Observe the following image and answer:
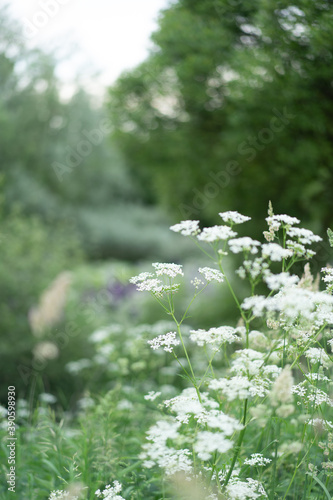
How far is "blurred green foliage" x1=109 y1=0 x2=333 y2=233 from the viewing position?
4266 millimetres

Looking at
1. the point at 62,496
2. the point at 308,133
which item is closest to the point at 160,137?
the point at 308,133

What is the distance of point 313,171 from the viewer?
5152 mm

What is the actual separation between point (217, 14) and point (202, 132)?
5.15 feet

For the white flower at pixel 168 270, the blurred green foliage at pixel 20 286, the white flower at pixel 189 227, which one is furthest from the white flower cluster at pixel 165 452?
the blurred green foliage at pixel 20 286

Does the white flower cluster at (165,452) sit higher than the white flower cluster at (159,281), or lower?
lower

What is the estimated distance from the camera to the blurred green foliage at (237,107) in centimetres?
427

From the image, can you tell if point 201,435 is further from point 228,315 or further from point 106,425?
point 228,315

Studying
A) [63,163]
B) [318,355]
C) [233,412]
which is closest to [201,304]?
[233,412]

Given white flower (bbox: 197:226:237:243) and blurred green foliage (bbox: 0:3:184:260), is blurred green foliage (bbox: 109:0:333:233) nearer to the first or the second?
blurred green foliage (bbox: 0:3:184:260)

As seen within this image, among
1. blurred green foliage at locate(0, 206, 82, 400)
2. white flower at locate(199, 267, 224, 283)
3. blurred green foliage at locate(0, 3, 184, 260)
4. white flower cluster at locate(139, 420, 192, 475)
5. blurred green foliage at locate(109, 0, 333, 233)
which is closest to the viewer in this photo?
white flower cluster at locate(139, 420, 192, 475)

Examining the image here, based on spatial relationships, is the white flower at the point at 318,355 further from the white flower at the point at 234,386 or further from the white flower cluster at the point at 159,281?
the white flower cluster at the point at 159,281

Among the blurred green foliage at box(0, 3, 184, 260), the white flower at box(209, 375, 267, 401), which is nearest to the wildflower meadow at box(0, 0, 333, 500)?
the white flower at box(209, 375, 267, 401)

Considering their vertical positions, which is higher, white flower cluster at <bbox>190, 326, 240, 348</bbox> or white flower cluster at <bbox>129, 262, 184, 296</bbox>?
white flower cluster at <bbox>129, 262, 184, 296</bbox>

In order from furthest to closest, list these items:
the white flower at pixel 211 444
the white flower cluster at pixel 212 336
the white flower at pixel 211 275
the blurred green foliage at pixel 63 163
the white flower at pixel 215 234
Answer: the blurred green foliage at pixel 63 163 → the white flower at pixel 211 275 → the white flower cluster at pixel 212 336 → the white flower at pixel 215 234 → the white flower at pixel 211 444
